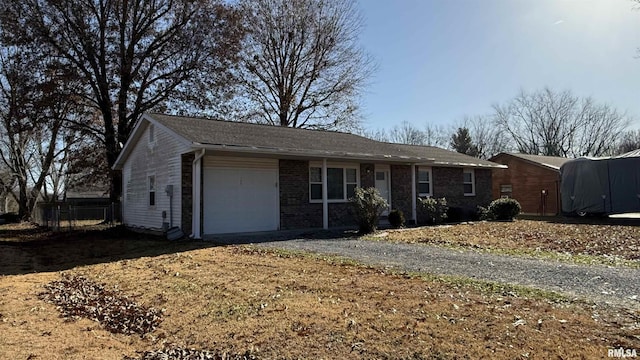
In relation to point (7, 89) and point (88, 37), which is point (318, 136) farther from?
point (7, 89)

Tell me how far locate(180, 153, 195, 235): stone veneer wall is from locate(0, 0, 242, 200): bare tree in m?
12.6

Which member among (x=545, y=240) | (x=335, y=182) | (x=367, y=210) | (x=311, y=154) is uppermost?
(x=311, y=154)

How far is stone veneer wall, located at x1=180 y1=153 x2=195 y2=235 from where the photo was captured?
12.8 meters

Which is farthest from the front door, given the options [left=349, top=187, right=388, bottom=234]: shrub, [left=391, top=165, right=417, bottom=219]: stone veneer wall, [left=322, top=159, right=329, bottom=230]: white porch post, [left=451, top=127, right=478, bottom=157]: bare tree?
[left=451, top=127, right=478, bottom=157]: bare tree

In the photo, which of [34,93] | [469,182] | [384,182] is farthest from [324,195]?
[34,93]

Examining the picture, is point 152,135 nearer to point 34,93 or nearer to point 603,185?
point 34,93

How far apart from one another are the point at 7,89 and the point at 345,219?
23516 mm

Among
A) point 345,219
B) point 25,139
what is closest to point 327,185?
point 345,219

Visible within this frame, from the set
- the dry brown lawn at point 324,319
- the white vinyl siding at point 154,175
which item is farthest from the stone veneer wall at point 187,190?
the dry brown lawn at point 324,319

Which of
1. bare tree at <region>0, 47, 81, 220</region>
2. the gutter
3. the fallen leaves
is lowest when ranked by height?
the fallen leaves

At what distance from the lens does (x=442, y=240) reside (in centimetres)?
1170

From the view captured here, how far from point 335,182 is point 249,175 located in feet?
11.5

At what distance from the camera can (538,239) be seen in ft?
39.5

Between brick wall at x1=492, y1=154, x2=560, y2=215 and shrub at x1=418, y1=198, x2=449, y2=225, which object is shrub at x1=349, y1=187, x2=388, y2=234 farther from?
brick wall at x1=492, y1=154, x2=560, y2=215
